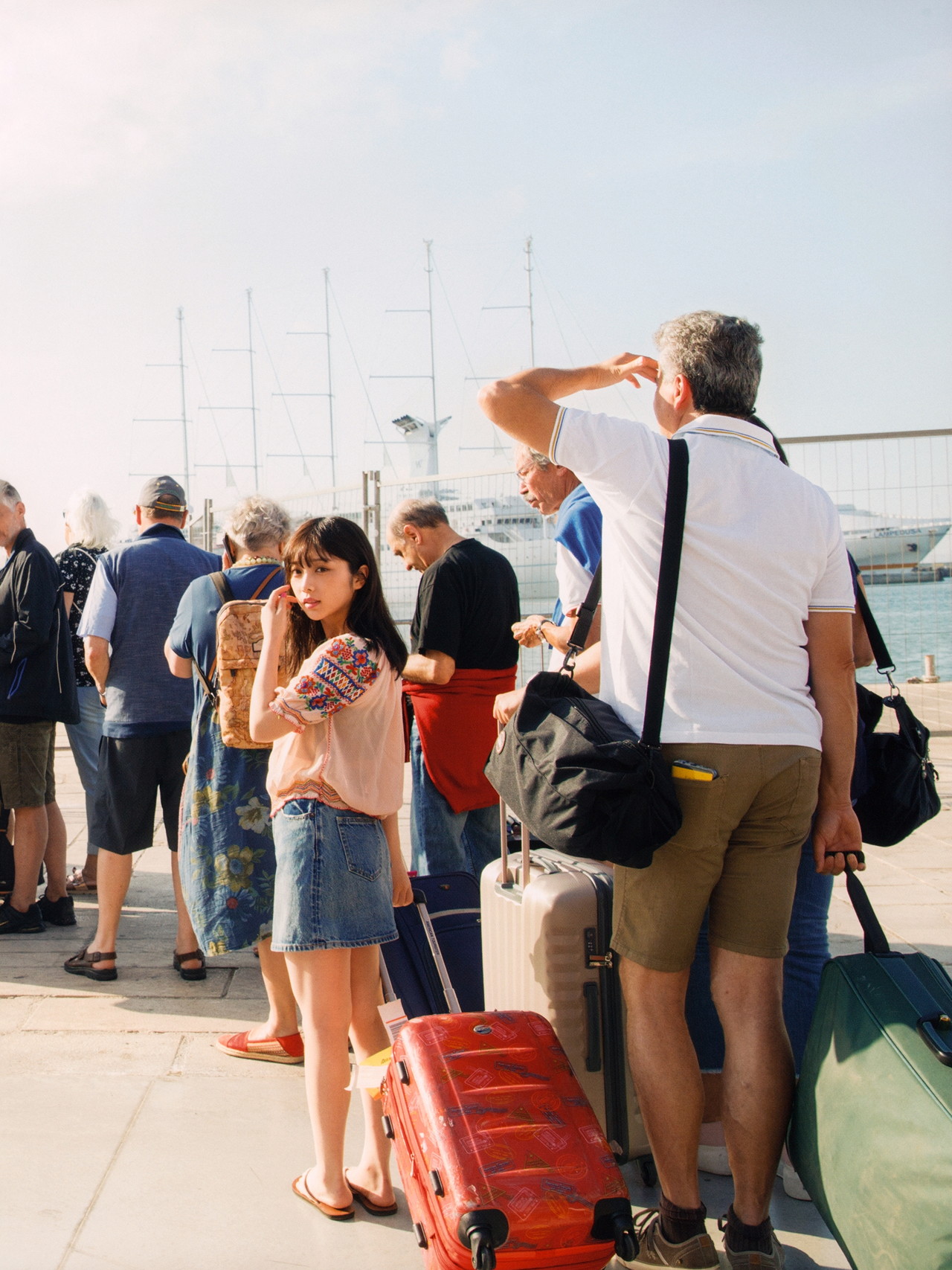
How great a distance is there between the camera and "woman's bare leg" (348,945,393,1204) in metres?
2.64

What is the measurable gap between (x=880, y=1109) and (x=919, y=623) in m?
6.74

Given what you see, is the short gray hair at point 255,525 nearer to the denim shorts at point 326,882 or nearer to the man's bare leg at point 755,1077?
the denim shorts at point 326,882

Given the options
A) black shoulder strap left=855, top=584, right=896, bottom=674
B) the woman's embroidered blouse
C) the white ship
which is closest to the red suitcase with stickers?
the woman's embroidered blouse

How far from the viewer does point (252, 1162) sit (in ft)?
9.32

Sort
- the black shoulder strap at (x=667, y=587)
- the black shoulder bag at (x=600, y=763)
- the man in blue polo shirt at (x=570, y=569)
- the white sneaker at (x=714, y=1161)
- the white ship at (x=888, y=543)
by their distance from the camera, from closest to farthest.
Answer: the black shoulder bag at (x=600, y=763)
the black shoulder strap at (x=667, y=587)
the white sneaker at (x=714, y=1161)
the man in blue polo shirt at (x=570, y=569)
the white ship at (x=888, y=543)

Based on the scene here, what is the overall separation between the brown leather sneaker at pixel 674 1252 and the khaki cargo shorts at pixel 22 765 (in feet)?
10.9

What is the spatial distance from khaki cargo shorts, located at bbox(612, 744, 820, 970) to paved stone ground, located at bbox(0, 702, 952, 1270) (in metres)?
0.80

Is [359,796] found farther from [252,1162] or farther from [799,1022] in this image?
[799,1022]

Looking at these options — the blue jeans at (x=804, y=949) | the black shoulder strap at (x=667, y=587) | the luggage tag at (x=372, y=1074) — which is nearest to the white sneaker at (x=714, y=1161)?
the blue jeans at (x=804, y=949)

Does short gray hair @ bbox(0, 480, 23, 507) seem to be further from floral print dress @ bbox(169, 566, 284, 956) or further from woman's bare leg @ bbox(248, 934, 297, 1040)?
woman's bare leg @ bbox(248, 934, 297, 1040)

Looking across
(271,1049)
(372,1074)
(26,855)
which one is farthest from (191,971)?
(372,1074)

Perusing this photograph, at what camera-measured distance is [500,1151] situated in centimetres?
207

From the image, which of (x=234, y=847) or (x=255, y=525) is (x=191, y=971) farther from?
(x=255, y=525)

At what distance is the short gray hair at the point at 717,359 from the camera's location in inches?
93.8
